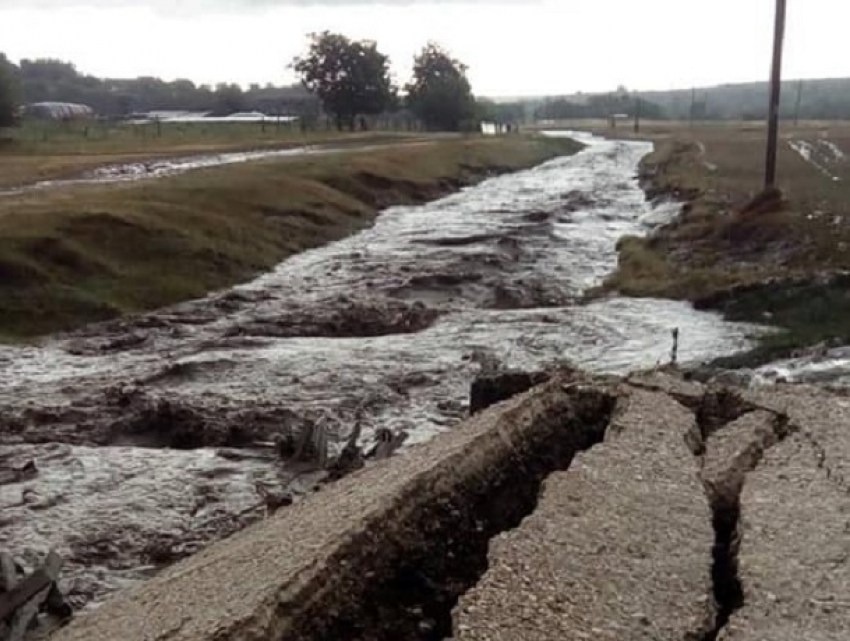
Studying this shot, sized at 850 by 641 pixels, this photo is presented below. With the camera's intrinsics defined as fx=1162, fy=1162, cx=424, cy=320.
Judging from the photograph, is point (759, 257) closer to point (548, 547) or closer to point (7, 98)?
point (548, 547)

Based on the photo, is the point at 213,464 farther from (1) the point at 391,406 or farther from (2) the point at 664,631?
(2) the point at 664,631

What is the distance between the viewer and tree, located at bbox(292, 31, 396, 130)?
86.2m

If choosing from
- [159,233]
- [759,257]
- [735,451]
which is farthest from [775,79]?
[735,451]

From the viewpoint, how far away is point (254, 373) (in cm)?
1514

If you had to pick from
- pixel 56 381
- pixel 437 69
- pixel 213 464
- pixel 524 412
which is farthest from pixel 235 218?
pixel 437 69

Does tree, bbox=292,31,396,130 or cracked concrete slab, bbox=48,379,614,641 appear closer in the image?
cracked concrete slab, bbox=48,379,614,641

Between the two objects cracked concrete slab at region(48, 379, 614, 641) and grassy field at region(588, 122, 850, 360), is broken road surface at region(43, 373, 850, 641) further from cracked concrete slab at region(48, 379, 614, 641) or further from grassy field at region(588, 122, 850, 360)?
grassy field at region(588, 122, 850, 360)

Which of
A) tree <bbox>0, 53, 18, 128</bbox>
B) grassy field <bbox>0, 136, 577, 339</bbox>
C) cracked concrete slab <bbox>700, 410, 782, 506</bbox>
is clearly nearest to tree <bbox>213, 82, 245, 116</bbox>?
tree <bbox>0, 53, 18, 128</bbox>

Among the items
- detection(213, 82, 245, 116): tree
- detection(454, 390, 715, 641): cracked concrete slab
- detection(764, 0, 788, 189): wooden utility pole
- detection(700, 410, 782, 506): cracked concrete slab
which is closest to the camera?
detection(454, 390, 715, 641): cracked concrete slab

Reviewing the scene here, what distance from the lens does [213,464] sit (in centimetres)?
1134

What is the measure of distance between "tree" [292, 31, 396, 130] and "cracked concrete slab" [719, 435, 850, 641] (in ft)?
265

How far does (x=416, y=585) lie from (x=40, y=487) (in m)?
5.56

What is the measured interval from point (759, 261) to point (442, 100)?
79.0m

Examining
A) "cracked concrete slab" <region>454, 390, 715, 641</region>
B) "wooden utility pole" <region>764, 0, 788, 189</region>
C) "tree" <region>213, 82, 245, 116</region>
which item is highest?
"wooden utility pole" <region>764, 0, 788, 189</region>
